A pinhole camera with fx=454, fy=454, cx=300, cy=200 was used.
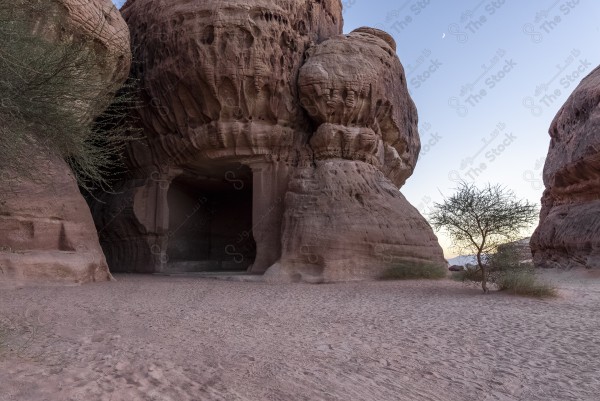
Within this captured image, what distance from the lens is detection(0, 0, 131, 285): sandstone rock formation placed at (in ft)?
26.2

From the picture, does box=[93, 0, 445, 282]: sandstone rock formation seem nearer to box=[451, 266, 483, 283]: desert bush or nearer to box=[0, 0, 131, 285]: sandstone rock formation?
box=[451, 266, 483, 283]: desert bush

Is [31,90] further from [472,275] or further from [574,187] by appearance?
[574,187]

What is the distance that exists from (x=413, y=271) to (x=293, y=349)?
7566 mm

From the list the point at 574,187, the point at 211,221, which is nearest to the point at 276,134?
the point at 211,221

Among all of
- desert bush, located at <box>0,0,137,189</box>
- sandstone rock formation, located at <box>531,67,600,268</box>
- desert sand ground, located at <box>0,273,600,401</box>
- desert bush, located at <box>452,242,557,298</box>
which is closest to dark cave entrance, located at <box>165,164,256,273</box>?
desert bush, located at <box>452,242,557,298</box>

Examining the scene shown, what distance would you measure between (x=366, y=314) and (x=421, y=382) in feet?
8.64

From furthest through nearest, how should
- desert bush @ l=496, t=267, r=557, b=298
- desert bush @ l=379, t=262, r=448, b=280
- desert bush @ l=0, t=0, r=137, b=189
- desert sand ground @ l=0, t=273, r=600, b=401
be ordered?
desert bush @ l=379, t=262, r=448, b=280 → desert bush @ l=496, t=267, r=557, b=298 → desert bush @ l=0, t=0, r=137, b=189 → desert sand ground @ l=0, t=273, r=600, b=401

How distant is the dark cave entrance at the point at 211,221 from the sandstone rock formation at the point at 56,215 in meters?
4.48

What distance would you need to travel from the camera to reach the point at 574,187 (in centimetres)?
1557

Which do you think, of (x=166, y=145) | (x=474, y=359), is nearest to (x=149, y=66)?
(x=166, y=145)

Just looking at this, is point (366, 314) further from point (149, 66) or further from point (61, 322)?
point (149, 66)

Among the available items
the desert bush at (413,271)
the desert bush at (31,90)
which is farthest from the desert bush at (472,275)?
the desert bush at (31,90)

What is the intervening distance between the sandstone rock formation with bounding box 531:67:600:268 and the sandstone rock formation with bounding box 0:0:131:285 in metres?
13.6

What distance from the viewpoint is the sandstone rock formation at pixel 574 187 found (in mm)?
14055
